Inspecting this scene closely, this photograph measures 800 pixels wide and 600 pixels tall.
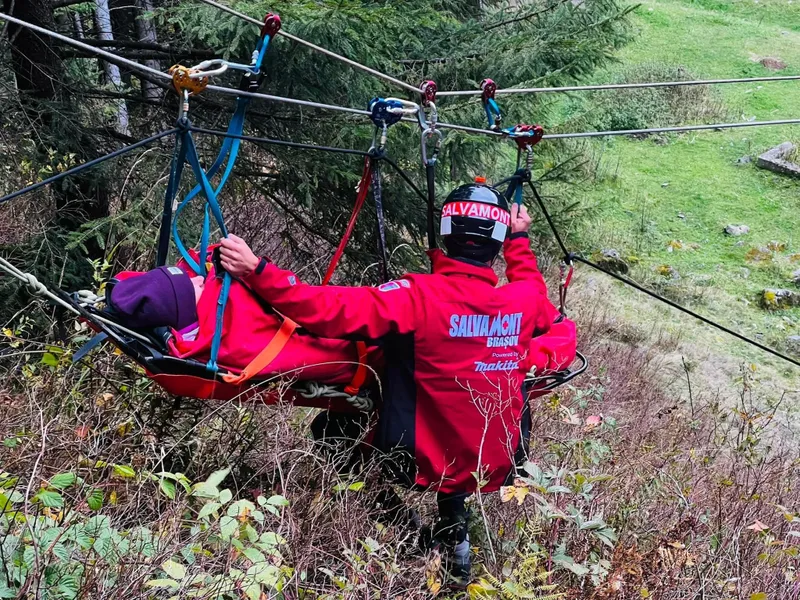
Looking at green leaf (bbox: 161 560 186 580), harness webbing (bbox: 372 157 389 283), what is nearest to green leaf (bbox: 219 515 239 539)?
green leaf (bbox: 161 560 186 580)

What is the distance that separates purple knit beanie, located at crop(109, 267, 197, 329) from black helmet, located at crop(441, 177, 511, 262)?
98 centimetres

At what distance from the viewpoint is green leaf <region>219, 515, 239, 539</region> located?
221cm

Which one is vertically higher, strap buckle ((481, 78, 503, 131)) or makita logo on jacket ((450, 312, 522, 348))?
strap buckle ((481, 78, 503, 131))

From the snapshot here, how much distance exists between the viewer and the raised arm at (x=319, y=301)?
2.47m

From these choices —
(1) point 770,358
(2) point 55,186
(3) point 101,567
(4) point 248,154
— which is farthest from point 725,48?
(3) point 101,567

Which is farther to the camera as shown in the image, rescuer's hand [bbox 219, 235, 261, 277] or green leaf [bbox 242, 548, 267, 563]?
rescuer's hand [bbox 219, 235, 261, 277]

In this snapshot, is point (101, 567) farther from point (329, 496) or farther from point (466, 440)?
point (466, 440)

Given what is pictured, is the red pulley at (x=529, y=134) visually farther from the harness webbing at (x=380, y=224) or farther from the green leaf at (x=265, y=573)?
the green leaf at (x=265, y=573)

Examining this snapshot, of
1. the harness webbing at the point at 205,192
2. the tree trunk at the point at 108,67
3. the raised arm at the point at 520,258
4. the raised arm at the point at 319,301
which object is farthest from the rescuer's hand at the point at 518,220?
the tree trunk at the point at 108,67

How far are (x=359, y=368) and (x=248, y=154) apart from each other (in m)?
3.49

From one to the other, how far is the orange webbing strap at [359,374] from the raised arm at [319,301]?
22cm

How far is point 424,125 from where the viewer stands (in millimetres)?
3223

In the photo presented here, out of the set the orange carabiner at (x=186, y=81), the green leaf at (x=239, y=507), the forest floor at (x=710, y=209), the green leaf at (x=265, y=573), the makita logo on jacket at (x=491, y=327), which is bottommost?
the forest floor at (x=710, y=209)

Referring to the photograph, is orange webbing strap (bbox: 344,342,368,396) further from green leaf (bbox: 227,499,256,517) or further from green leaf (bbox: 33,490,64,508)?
green leaf (bbox: 33,490,64,508)
